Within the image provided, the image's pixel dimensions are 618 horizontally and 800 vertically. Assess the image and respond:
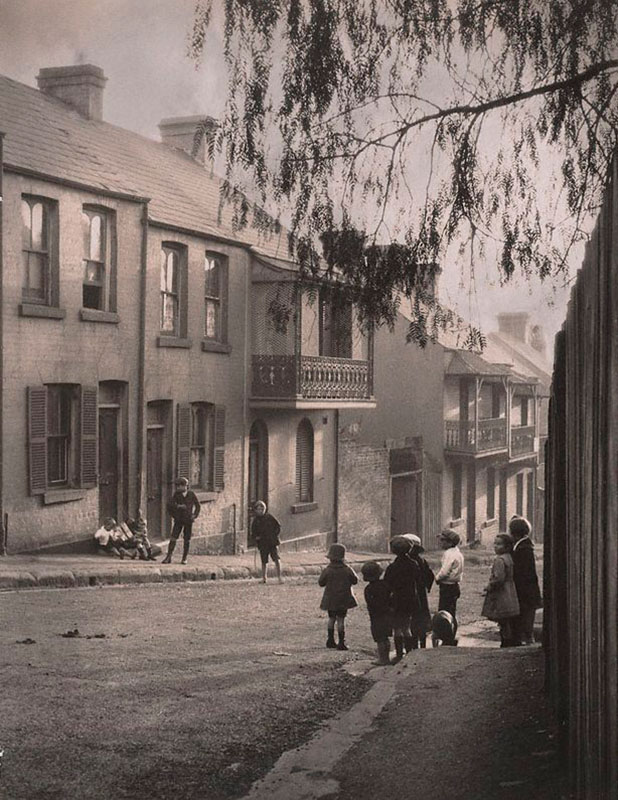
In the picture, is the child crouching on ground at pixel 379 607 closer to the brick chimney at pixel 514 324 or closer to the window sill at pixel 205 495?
the window sill at pixel 205 495

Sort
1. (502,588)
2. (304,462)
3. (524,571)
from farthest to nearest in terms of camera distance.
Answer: (304,462), (524,571), (502,588)

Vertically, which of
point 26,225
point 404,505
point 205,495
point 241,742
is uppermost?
point 26,225

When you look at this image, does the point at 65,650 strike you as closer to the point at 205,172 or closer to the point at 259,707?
the point at 259,707

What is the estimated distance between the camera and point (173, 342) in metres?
19.0

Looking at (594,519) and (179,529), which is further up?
(594,519)

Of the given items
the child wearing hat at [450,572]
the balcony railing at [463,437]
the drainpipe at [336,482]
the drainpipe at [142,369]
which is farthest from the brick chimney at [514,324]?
the child wearing hat at [450,572]

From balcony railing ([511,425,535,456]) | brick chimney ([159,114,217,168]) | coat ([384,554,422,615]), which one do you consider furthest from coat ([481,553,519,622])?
balcony railing ([511,425,535,456])

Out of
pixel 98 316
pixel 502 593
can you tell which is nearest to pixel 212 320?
pixel 98 316

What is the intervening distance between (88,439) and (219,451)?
161 inches

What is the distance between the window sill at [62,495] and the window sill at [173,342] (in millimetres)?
3343

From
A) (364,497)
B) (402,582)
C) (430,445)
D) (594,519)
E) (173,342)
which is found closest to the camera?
(594,519)

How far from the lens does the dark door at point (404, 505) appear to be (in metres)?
30.1

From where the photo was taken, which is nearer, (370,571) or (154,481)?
(370,571)

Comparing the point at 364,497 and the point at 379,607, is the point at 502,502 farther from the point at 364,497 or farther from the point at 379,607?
the point at 379,607
